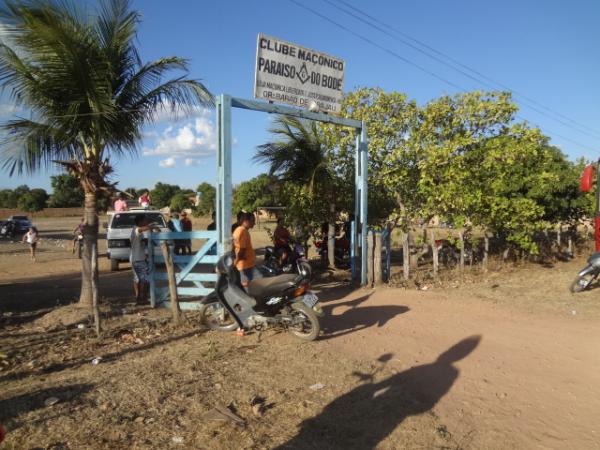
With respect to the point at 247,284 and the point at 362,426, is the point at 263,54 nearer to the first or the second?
the point at 247,284

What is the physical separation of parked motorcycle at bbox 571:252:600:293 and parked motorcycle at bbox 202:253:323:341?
19.6 ft

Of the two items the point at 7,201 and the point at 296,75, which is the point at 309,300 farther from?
the point at 7,201

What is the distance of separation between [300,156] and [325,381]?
7.56 metres

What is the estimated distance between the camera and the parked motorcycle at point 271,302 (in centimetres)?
604

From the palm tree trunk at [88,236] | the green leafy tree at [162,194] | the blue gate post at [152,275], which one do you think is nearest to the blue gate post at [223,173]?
the blue gate post at [152,275]

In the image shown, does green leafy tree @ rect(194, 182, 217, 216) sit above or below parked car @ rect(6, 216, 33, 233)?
above

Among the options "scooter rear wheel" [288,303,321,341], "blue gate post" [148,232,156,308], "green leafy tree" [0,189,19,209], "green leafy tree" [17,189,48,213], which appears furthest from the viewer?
"green leafy tree" [0,189,19,209]

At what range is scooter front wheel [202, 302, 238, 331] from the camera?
21.6ft

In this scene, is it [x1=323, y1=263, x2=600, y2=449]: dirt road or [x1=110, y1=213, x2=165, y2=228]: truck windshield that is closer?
[x1=323, y1=263, x2=600, y2=449]: dirt road

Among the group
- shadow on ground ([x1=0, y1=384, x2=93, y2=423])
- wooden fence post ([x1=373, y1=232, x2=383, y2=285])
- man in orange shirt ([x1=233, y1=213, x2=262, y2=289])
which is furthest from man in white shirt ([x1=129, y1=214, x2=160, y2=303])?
wooden fence post ([x1=373, y1=232, x2=383, y2=285])

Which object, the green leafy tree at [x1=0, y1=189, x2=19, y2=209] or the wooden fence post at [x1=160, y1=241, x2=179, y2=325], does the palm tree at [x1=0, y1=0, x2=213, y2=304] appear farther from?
the green leafy tree at [x1=0, y1=189, x2=19, y2=209]

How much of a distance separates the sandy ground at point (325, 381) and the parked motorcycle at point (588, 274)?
1108 millimetres

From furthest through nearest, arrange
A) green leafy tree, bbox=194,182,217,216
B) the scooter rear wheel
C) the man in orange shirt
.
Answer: green leafy tree, bbox=194,182,217,216, the man in orange shirt, the scooter rear wheel

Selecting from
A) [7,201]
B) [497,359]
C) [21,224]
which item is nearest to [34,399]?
[497,359]
